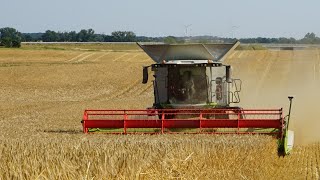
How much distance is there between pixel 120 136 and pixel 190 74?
137 inches

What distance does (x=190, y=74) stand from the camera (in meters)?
18.4

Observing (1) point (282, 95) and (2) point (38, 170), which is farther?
(1) point (282, 95)

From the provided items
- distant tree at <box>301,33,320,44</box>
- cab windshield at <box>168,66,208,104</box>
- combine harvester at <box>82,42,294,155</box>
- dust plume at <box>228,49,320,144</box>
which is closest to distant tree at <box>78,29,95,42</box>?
distant tree at <box>301,33,320,44</box>

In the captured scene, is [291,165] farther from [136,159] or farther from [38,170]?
[38,170]

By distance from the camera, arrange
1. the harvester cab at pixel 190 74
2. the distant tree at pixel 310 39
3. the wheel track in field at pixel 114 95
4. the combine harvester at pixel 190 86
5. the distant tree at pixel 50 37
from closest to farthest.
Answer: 1. the combine harvester at pixel 190 86
2. the harvester cab at pixel 190 74
3. the wheel track in field at pixel 114 95
4. the distant tree at pixel 310 39
5. the distant tree at pixel 50 37

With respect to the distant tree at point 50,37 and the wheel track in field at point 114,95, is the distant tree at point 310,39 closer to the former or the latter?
the wheel track in field at point 114,95

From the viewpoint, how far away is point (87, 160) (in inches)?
313

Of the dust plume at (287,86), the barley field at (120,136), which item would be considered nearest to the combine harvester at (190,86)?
the barley field at (120,136)

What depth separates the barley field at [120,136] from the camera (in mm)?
8047

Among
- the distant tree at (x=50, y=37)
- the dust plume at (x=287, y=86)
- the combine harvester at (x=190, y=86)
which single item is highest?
the combine harvester at (x=190, y=86)

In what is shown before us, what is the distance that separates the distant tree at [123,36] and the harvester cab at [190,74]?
12740 cm

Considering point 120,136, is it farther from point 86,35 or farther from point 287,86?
point 86,35

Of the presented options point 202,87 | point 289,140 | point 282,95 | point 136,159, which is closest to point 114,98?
point 282,95

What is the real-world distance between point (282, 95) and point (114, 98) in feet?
40.1
